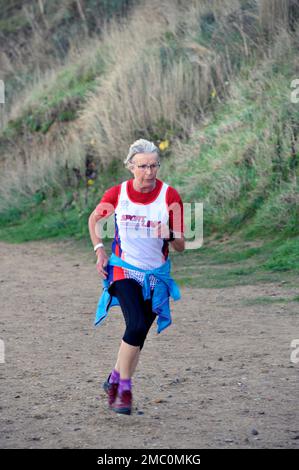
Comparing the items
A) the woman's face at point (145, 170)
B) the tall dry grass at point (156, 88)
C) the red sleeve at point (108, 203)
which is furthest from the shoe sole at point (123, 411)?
the tall dry grass at point (156, 88)

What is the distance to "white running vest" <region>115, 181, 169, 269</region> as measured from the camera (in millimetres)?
5766

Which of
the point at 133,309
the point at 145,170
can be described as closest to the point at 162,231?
the point at 145,170

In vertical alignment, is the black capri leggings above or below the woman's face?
below

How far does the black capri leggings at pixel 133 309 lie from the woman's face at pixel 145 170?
0.55m

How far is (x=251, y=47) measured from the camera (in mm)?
15922

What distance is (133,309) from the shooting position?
5.78 meters

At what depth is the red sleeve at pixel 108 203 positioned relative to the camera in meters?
5.86

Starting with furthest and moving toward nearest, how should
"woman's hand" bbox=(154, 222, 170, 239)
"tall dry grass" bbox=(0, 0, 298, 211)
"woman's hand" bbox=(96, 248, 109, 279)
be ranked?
"tall dry grass" bbox=(0, 0, 298, 211) < "woman's hand" bbox=(96, 248, 109, 279) < "woman's hand" bbox=(154, 222, 170, 239)

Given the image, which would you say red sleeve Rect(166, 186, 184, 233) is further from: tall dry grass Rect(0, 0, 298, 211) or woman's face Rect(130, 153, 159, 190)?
tall dry grass Rect(0, 0, 298, 211)

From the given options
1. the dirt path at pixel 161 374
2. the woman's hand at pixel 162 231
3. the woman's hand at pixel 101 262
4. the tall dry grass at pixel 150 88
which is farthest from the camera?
the tall dry grass at pixel 150 88

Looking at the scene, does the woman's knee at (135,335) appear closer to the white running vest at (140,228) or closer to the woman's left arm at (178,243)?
the white running vest at (140,228)

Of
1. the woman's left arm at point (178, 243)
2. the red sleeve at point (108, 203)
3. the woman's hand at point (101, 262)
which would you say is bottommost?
the woman's hand at point (101, 262)

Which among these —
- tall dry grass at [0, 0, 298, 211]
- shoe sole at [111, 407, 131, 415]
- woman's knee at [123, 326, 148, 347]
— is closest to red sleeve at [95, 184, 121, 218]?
woman's knee at [123, 326, 148, 347]

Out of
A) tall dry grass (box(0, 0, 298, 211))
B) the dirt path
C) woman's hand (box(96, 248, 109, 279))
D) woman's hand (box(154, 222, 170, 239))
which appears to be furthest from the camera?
tall dry grass (box(0, 0, 298, 211))
